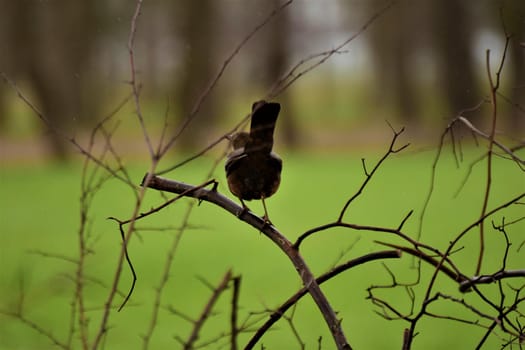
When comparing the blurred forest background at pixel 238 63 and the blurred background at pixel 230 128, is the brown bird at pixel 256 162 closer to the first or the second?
the blurred background at pixel 230 128

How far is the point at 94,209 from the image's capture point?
4188mm

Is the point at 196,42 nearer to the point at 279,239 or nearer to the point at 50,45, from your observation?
the point at 50,45

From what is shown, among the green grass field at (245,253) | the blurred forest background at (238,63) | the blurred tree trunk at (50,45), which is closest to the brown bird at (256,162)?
the green grass field at (245,253)

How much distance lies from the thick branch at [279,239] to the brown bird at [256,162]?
126 mm

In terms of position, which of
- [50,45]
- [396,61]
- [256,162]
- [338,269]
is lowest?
[338,269]

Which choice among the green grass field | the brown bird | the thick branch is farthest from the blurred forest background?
the thick branch

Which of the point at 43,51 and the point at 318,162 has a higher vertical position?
the point at 43,51

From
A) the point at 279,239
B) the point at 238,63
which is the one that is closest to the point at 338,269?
the point at 279,239

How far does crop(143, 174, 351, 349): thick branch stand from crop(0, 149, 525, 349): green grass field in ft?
0.19

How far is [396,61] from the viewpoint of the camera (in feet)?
36.2

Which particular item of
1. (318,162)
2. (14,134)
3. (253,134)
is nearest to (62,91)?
(14,134)

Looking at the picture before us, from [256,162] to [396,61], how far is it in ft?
33.9

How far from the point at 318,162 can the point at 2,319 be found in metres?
7.49

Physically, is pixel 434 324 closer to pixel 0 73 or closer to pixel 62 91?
pixel 0 73
